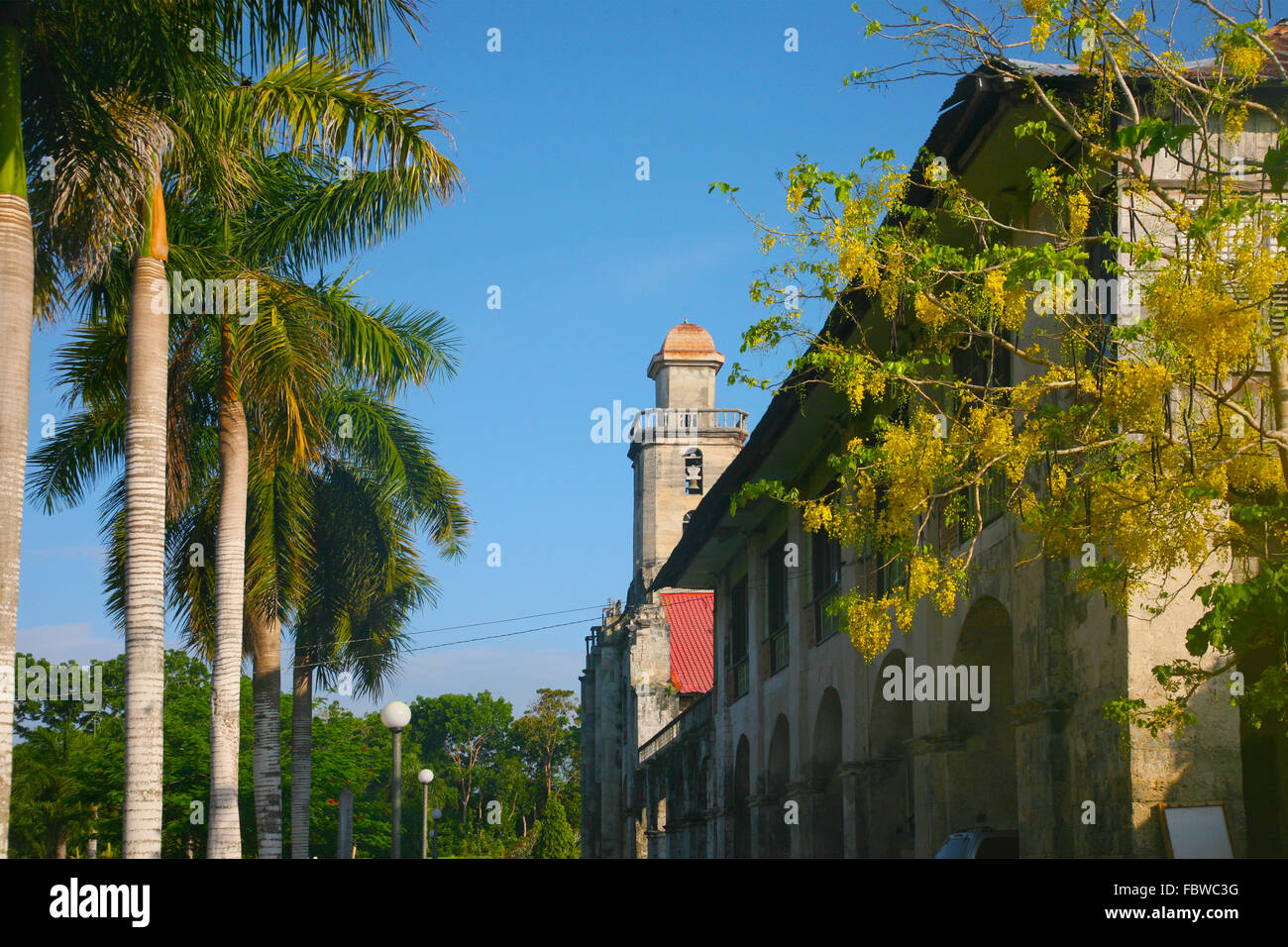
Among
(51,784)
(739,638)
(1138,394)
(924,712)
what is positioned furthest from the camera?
(51,784)

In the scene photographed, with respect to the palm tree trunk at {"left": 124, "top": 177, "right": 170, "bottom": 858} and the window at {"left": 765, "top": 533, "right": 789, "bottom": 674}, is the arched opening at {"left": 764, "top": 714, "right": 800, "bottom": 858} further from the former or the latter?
the palm tree trunk at {"left": 124, "top": 177, "right": 170, "bottom": 858}

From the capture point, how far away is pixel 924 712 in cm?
1745

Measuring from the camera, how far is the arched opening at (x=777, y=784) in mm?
26130

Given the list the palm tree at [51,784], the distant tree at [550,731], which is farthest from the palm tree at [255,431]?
the distant tree at [550,731]

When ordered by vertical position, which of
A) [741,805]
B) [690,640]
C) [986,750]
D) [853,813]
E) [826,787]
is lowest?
[741,805]

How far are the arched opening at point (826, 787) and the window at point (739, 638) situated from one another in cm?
538

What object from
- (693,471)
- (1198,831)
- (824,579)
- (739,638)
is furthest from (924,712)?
(693,471)

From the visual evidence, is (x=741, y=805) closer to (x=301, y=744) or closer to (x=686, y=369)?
(x=301, y=744)

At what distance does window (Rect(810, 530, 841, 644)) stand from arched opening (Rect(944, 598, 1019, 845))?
4.66m

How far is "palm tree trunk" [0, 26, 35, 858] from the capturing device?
11617 mm

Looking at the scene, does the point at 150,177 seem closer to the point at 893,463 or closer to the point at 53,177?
the point at 53,177

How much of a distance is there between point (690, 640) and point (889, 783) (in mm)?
36798

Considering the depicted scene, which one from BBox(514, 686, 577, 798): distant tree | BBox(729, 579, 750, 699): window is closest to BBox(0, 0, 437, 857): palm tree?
BBox(729, 579, 750, 699): window
